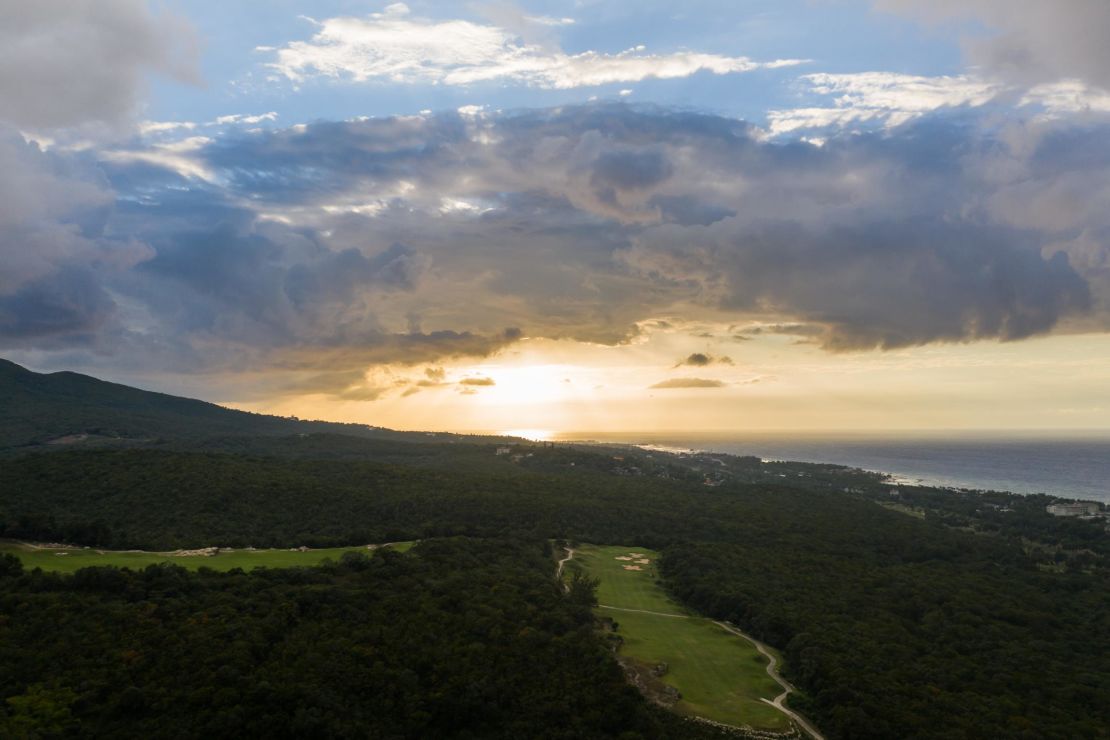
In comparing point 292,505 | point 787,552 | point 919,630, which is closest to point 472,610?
point 919,630

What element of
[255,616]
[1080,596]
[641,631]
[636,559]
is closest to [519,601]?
[641,631]

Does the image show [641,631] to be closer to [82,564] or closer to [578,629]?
[578,629]

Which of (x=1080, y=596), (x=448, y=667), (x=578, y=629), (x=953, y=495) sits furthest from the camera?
(x=953, y=495)

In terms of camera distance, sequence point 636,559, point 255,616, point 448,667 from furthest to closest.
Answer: point 636,559 → point 255,616 → point 448,667

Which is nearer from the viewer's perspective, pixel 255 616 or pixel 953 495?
pixel 255 616

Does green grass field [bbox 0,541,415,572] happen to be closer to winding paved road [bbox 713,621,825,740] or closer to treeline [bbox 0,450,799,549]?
treeline [bbox 0,450,799,549]

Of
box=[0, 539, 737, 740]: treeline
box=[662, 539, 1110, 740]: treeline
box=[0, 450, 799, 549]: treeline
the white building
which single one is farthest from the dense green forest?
the white building
